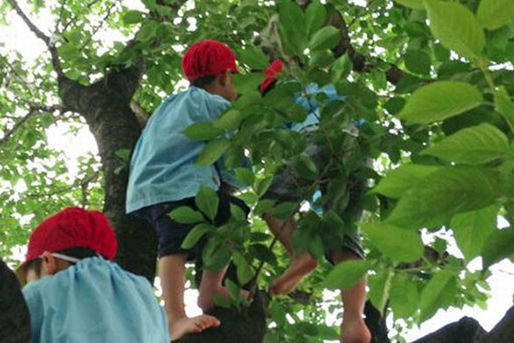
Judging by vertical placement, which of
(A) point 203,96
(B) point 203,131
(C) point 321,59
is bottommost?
(B) point 203,131

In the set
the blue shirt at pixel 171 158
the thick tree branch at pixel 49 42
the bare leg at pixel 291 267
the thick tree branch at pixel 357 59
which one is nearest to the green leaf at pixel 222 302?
the blue shirt at pixel 171 158

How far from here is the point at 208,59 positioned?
325 cm

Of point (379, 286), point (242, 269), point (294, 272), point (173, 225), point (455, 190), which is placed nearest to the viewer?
point (455, 190)

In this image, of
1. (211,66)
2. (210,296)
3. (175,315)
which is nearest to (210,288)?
(210,296)

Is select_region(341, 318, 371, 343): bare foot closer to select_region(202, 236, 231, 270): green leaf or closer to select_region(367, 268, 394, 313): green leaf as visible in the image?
select_region(202, 236, 231, 270): green leaf

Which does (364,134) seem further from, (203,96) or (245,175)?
(203,96)

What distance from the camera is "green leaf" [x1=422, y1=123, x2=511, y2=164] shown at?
2.79ft

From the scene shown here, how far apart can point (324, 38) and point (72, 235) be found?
3.14 ft

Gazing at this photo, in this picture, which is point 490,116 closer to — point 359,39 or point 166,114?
point 166,114

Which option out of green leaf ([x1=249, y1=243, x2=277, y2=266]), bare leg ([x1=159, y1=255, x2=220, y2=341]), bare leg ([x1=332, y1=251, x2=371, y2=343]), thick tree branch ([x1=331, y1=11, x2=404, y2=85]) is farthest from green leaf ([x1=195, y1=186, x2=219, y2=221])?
thick tree branch ([x1=331, y1=11, x2=404, y2=85])

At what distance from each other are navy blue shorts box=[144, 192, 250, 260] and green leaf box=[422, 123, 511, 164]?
184 centimetres

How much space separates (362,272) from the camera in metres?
1.52

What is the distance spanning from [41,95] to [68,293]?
3.61 metres

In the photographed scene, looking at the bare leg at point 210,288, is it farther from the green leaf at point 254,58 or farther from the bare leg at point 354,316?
the green leaf at point 254,58
